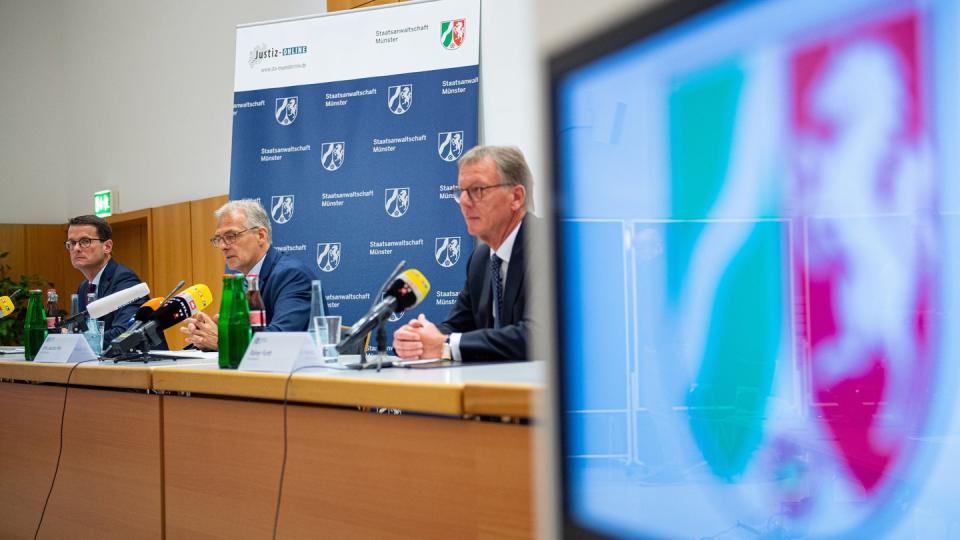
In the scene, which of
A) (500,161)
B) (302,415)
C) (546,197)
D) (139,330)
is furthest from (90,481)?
(546,197)

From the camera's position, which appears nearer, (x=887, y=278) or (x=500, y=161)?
(x=887, y=278)

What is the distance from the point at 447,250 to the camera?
3.90 m

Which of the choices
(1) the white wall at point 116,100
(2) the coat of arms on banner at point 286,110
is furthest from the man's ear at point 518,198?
(1) the white wall at point 116,100

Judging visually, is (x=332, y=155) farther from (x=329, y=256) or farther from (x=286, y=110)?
(x=329, y=256)

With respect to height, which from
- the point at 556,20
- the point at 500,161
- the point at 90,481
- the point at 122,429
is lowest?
the point at 90,481

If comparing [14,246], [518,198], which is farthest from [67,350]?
[14,246]

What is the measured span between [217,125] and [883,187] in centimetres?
592

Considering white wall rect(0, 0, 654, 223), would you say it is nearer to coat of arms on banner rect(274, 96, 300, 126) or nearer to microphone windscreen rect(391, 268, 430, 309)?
coat of arms on banner rect(274, 96, 300, 126)

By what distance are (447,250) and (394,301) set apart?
207 cm

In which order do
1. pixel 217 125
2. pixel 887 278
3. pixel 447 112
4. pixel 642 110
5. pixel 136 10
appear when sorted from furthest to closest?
pixel 136 10 < pixel 217 125 < pixel 447 112 < pixel 642 110 < pixel 887 278

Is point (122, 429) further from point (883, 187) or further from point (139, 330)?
point (883, 187)

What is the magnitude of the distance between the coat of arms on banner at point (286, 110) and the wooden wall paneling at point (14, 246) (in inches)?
159

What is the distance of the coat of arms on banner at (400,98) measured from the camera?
4051mm

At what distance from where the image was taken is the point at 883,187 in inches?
13.9
